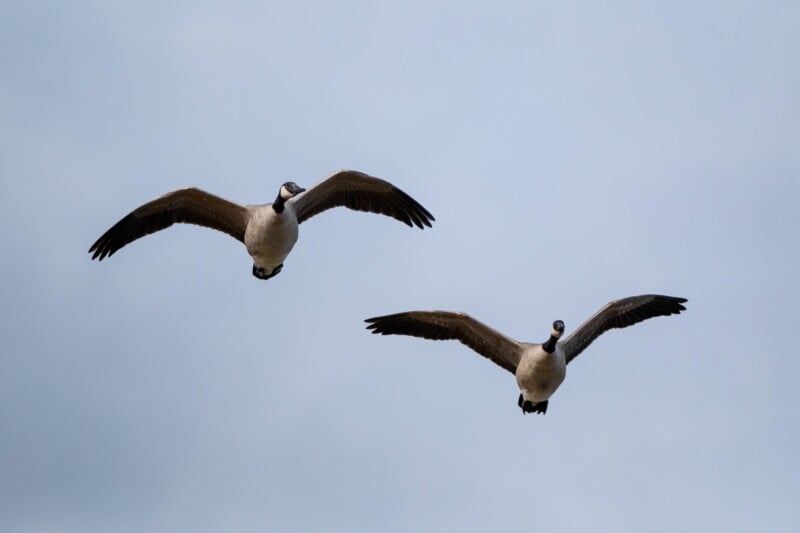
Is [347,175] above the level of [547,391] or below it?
above

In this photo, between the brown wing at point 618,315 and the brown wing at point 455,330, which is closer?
the brown wing at point 455,330

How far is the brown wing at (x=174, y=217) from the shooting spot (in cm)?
2144

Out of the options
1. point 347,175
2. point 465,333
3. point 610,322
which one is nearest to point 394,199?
point 347,175

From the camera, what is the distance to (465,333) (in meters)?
22.2

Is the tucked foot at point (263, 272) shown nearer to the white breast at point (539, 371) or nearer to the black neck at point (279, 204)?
the black neck at point (279, 204)

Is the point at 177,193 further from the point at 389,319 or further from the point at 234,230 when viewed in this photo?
the point at 389,319

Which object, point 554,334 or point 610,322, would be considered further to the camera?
point 610,322

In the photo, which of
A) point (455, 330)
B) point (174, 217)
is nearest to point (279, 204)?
point (174, 217)

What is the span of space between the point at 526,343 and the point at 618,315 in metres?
1.92

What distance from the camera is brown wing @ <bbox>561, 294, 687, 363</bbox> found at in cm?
2205

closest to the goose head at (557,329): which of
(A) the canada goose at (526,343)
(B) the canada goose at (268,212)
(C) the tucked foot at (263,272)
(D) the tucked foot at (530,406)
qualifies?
(A) the canada goose at (526,343)

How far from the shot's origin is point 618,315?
2277 centimetres

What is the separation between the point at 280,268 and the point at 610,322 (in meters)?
5.85

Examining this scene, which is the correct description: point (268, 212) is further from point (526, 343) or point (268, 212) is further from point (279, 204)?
point (526, 343)
